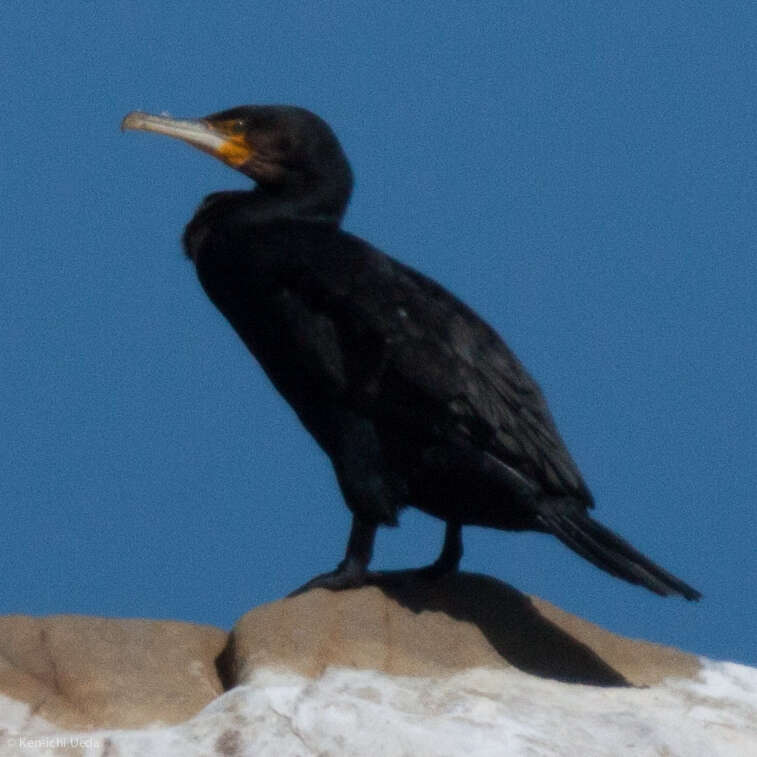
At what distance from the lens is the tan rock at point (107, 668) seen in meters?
5.29

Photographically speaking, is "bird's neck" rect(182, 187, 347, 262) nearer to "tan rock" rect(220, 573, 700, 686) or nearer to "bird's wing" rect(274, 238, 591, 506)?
"bird's wing" rect(274, 238, 591, 506)

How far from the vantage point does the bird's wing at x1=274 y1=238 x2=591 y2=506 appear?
6395mm

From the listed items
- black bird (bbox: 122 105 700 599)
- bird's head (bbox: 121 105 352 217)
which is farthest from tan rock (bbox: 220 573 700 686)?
bird's head (bbox: 121 105 352 217)

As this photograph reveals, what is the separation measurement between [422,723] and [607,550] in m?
1.26

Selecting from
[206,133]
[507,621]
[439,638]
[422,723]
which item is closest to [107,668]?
[422,723]

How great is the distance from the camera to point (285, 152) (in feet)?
23.2

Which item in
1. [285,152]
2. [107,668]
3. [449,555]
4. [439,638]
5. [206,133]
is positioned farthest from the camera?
[206,133]

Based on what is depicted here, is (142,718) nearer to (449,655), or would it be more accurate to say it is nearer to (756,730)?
(449,655)

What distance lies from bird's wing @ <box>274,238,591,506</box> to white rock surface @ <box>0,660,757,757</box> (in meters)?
0.82

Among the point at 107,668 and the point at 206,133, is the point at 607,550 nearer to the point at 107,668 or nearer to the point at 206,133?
the point at 107,668

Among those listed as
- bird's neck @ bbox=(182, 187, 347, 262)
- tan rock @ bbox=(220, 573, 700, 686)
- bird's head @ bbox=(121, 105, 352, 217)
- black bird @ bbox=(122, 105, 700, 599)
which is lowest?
tan rock @ bbox=(220, 573, 700, 686)

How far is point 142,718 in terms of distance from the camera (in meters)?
5.27

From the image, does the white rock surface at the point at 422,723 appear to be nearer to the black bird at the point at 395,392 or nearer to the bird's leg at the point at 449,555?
the black bird at the point at 395,392

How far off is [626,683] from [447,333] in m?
1.31
